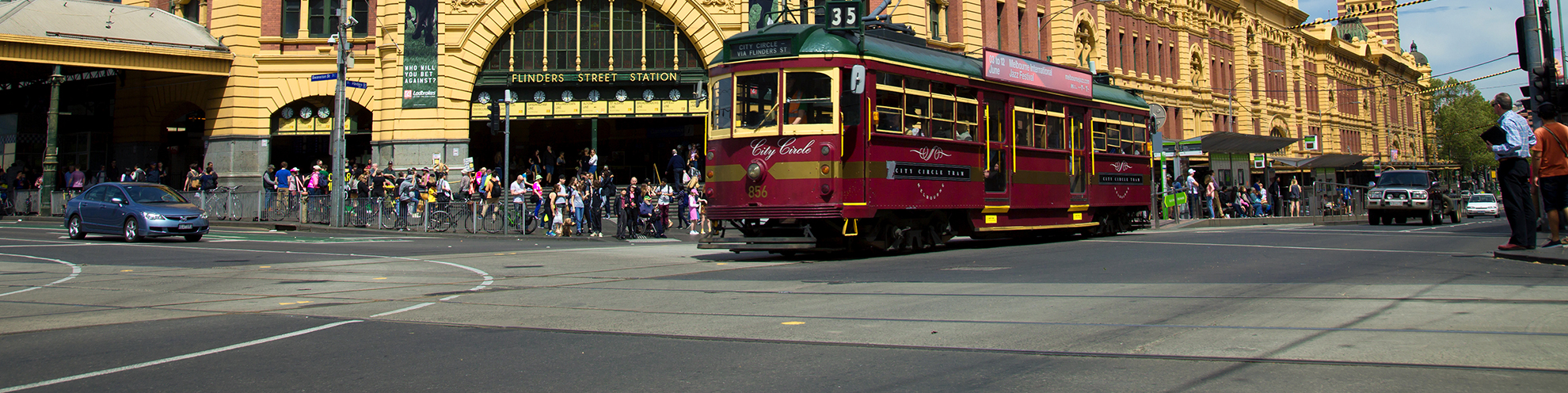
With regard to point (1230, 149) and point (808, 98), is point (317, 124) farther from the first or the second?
point (1230, 149)

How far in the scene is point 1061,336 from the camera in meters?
6.34

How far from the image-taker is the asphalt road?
5207mm

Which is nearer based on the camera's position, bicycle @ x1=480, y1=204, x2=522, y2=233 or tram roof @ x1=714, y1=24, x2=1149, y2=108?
tram roof @ x1=714, y1=24, x2=1149, y2=108

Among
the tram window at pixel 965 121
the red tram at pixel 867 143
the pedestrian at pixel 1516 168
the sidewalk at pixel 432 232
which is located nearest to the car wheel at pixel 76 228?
the sidewalk at pixel 432 232

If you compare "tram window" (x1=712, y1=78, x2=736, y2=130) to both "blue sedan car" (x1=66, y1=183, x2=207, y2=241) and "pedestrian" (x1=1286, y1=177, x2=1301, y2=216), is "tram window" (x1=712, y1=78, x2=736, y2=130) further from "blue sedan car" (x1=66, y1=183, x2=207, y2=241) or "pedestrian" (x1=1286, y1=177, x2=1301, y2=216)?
"pedestrian" (x1=1286, y1=177, x2=1301, y2=216)

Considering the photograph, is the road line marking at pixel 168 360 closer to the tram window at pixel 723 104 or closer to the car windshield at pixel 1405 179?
the tram window at pixel 723 104

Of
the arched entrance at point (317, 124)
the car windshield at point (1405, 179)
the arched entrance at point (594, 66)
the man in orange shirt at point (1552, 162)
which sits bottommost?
the man in orange shirt at point (1552, 162)

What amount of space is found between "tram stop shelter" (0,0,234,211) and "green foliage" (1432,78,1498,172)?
90692 millimetres

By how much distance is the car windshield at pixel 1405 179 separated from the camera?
89.4 ft

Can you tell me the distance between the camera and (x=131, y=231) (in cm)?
1989

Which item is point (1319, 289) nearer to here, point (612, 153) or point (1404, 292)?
point (1404, 292)

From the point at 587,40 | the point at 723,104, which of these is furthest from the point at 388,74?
the point at 723,104

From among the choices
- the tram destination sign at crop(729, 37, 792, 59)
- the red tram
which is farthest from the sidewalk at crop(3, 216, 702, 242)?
→ the tram destination sign at crop(729, 37, 792, 59)

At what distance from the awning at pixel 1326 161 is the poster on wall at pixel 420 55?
3957 centimetres
